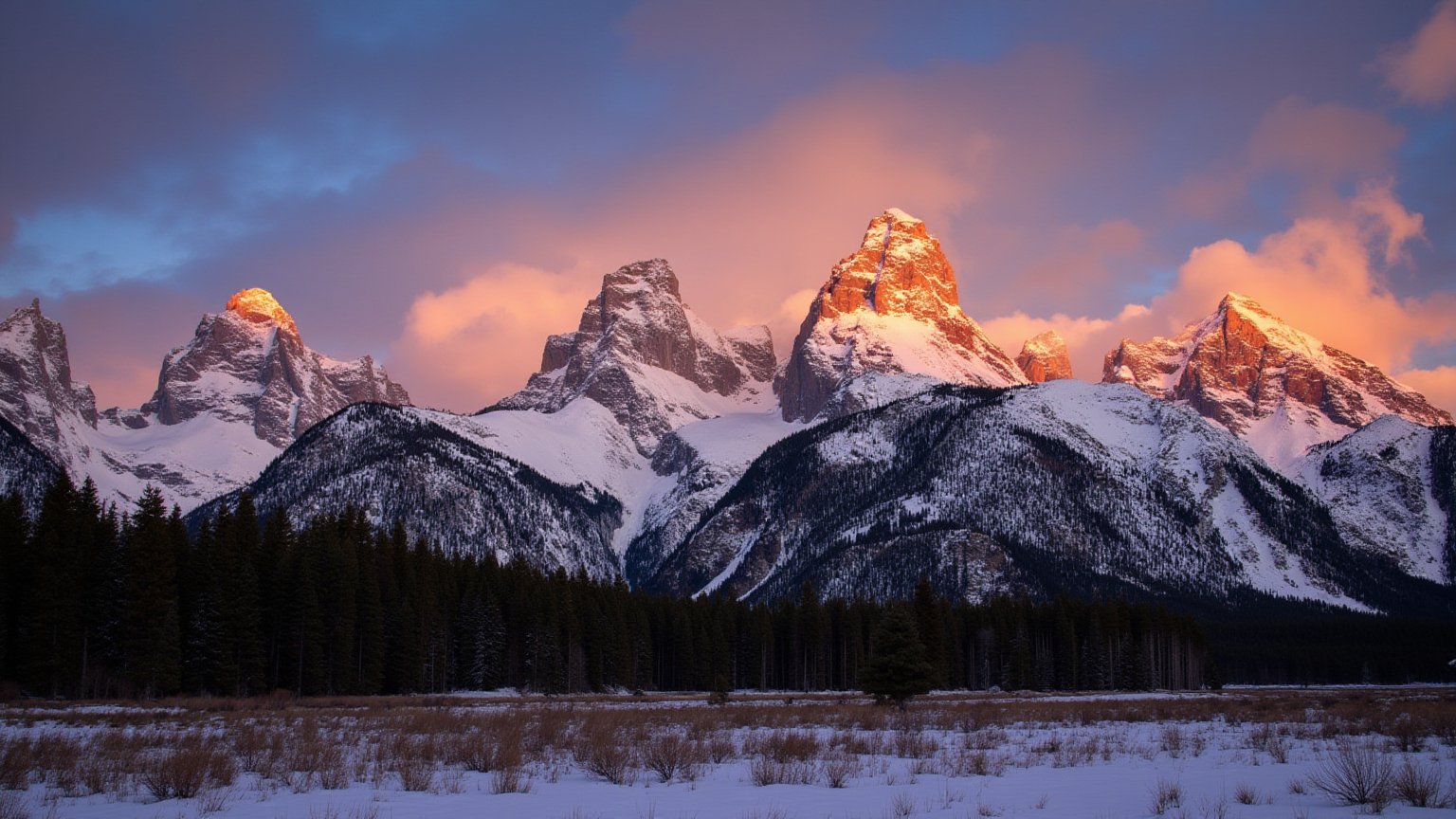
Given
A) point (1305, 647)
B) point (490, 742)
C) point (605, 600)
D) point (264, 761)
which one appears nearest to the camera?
point (264, 761)

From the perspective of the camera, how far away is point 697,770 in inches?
840

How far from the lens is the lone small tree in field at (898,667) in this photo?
5253 cm

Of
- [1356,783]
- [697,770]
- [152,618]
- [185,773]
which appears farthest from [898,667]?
[152,618]

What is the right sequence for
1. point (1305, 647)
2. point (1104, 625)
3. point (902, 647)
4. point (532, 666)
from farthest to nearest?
point (1305, 647), point (1104, 625), point (532, 666), point (902, 647)

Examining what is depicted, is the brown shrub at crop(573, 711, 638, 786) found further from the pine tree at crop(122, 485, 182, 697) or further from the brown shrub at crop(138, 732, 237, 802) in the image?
the pine tree at crop(122, 485, 182, 697)

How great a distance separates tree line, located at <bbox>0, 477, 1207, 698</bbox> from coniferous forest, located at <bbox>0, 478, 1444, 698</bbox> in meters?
0.16

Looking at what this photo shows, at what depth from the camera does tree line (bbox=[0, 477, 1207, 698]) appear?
60.3 m

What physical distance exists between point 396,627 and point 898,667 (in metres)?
47.8

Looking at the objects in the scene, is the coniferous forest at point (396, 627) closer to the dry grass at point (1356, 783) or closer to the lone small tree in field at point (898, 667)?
the lone small tree in field at point (898, 667)

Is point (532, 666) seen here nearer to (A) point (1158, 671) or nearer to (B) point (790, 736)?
(B) point (790, 736)

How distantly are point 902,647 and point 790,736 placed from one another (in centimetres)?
2755

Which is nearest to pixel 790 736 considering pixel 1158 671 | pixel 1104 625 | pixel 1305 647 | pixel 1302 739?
pixel 1302 739

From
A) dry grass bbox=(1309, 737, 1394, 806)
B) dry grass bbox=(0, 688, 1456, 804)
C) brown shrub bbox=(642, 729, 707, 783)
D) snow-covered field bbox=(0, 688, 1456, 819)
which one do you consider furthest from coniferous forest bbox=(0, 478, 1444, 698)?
dry grass bbox=(1309, 737, 1394, 806)

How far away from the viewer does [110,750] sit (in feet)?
76.4
